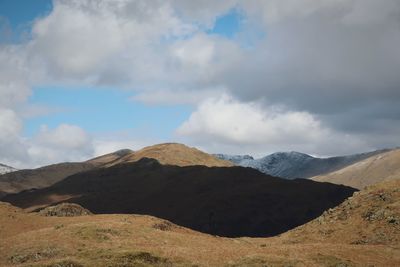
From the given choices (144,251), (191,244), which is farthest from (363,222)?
(144,251)

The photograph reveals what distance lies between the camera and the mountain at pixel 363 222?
6181 centimetres

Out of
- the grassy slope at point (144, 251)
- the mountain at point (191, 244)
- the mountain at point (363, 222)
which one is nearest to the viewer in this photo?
the grassy slope at point (144, 251)

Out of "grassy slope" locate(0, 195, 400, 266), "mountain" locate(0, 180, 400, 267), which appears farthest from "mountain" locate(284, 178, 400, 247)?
"grassy slope" locate(0, 195, 400, 266)

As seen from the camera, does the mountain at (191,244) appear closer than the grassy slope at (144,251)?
No

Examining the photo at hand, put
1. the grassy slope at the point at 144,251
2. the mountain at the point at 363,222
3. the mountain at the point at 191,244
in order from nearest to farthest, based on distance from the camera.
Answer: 1. the grassy slope at the point at 144,251
2. the mountain at the point at 191,244
3. the mountain at the point at 363,222

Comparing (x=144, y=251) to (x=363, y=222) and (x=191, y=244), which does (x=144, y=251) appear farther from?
(x=363, y=222)

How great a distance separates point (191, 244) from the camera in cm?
5391

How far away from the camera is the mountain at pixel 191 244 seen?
4244 cm

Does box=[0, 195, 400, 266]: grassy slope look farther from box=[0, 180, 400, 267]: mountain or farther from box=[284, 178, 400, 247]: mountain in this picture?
box=[284, 178, 400, 247]: mountain

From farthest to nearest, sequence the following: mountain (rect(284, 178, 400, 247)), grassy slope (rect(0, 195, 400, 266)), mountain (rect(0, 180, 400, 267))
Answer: mountain (rect(284, 178, 400, 247)), mountain (rect(0, 180, 400, 267)), grassy slope (rect(0, 195, 400, 266))

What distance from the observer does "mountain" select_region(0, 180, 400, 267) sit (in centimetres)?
4244

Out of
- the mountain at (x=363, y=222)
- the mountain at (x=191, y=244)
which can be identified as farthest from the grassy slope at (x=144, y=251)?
the mountain at (x=363, y=222)

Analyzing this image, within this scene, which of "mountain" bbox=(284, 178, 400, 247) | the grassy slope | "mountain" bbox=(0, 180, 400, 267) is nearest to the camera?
the grassy slope

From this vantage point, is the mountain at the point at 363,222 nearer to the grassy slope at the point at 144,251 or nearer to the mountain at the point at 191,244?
the mountain at the point at 191,244
